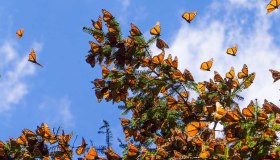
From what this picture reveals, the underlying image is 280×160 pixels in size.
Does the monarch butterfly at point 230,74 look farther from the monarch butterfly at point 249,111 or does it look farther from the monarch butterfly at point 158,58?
the monarch butterfly at point 249,111

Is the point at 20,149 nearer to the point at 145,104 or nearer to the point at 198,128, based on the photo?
the point at 145,104

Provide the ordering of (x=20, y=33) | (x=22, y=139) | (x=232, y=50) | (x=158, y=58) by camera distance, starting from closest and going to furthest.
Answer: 1. (x=22, y=139)
2. (x=158, y=58)
3. (x=232, y=50)
4. (x=20, y=33)

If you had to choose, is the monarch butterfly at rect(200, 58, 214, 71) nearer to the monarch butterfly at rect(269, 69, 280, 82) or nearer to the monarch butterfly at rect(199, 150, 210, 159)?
the monarch butterfly at rect(269, 69, 280, 82)

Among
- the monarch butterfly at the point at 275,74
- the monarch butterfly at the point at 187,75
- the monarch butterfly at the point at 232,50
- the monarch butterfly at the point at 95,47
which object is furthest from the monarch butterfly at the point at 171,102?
the monarch butterfly at the point at 275,74

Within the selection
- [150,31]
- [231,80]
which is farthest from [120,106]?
[231,80]

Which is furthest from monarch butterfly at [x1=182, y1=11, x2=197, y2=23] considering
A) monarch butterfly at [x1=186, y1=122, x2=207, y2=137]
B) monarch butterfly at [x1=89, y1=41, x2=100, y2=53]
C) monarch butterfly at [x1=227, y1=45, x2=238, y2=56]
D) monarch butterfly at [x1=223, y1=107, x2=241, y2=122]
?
monarch butterfly at [x1=223, y1=107, x2=241, y2=122]

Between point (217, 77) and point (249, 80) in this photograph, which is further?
point (217, 77)

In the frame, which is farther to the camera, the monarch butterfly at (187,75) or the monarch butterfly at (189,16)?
the monarch butterfly at (189,16)

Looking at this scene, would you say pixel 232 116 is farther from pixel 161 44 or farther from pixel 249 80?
pixel 161 44

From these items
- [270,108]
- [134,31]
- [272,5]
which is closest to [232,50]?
[272,5]

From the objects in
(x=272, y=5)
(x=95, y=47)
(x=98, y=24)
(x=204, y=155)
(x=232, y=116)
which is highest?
(x=98, y=24)

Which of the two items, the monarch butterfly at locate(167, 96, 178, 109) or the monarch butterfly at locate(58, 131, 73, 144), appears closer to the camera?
the monarch butterfly at locate(58, 131, 73, 144)

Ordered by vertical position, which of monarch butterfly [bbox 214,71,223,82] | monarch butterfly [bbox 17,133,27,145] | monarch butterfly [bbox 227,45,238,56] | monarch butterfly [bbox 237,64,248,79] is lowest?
monarch butterfly [bbox 17,133,27,145]

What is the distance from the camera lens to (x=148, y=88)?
429 cm
